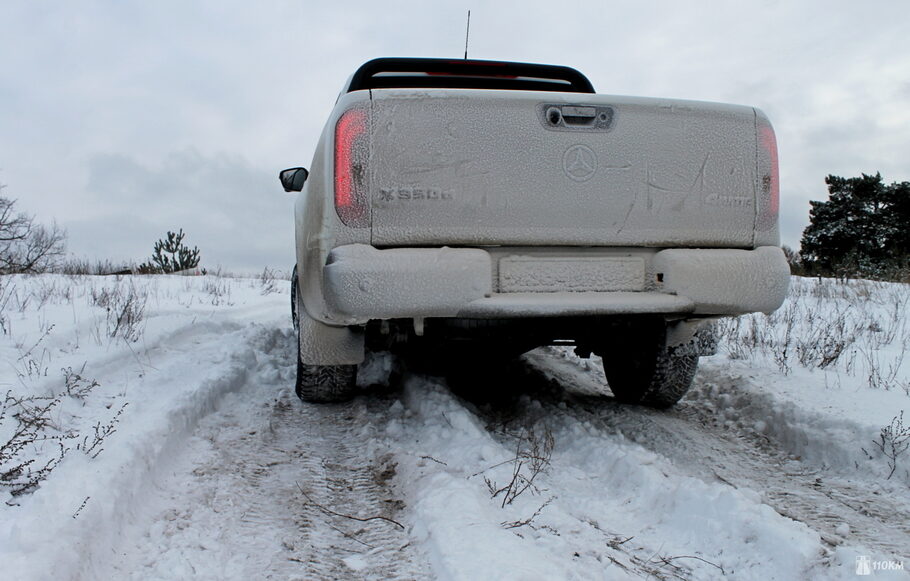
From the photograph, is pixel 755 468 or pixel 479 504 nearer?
pixel 479 504

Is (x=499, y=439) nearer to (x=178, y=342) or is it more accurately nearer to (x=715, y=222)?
(x=715, y=222)

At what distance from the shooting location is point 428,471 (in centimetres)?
223

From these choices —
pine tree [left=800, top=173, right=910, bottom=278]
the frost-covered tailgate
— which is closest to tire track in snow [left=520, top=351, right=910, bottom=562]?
the frost-covered tailgate

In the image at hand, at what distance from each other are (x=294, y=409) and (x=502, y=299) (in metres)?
1.55

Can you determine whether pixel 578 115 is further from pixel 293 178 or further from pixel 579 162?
pixel 293 178

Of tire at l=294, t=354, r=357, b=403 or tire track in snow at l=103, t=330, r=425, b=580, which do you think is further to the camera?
tire at l=294, t=354, r=357, b=403

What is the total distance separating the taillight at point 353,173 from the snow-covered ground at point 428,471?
1.02 metres

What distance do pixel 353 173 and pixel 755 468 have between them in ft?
6.89

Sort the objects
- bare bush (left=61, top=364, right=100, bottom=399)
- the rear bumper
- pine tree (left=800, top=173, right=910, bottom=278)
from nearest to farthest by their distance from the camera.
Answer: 1. the rear bumper
2. bare bush (left=61, top=364, right=100, bottom=399)
3. pine tree (left=800, top=173, right=910, bottom=278)

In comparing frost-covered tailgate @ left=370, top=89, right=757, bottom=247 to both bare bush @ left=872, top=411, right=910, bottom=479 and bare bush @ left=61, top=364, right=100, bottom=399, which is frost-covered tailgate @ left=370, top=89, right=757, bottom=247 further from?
bare bush @ left=61, top=364, right=100, bottom=399

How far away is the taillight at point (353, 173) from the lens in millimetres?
2203

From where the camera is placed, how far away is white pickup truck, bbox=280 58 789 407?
2203 millimetres

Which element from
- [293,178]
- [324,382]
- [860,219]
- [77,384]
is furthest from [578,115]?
[860,219]

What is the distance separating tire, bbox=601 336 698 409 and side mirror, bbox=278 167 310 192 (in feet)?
6.90
